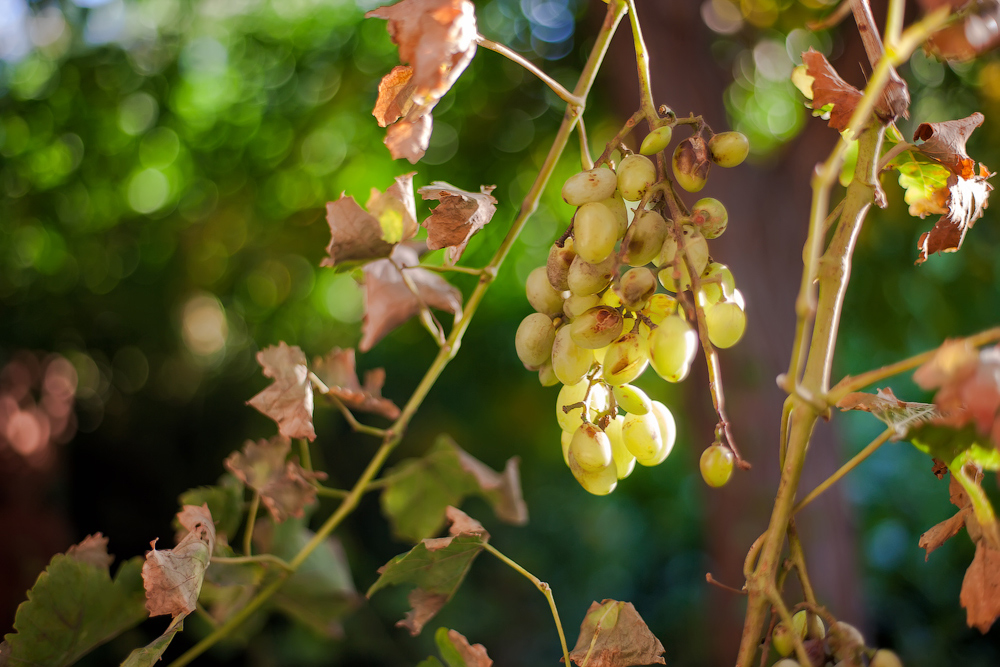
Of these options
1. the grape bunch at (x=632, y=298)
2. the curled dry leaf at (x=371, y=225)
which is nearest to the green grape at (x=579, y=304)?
the grape bunch at (x=632, y=298)

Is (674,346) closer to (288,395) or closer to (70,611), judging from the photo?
(288,395)

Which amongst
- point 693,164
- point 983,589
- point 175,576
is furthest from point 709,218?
point 175,576

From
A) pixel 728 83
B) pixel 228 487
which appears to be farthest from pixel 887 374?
pixel 728 83

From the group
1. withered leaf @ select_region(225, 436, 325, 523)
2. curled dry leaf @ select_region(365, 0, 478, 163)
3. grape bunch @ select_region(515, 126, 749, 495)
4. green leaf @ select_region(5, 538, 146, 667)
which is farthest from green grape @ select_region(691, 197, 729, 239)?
green leaf @ select_region(5, 538, 146, 667)

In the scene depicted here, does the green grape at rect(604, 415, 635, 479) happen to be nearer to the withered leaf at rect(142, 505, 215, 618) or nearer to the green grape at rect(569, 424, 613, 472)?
the green grape at rect(569, 424, 613, 472)

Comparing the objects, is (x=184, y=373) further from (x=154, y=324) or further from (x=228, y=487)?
(x=228, y=487)

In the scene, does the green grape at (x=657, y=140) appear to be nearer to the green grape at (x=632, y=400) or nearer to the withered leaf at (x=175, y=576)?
the green grape at (x=632, y=400)
